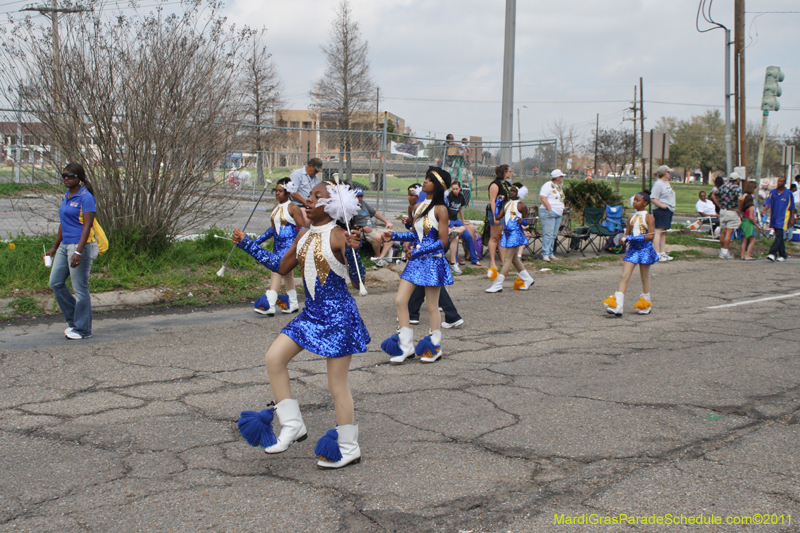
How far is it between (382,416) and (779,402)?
10.2 ft

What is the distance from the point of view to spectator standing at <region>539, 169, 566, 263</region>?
13406mm

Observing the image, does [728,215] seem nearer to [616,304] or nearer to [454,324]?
[616,304]

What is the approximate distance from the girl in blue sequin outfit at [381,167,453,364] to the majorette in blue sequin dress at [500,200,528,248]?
11.9 ft

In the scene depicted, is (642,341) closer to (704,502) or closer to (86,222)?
(704,502)

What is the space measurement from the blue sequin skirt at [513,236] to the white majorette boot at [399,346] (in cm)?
411

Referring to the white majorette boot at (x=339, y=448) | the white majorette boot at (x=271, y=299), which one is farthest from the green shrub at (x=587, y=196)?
the white majorette boot at (x=339, y=448)

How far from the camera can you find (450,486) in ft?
12.1

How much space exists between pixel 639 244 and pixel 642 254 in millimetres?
139

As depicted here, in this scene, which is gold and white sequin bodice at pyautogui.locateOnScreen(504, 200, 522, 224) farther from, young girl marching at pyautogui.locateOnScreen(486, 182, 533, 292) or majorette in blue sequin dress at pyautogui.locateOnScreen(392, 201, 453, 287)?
majorette in blue sequin dress at pyautogui.locateOnScreen(392, 201, 453, 287)

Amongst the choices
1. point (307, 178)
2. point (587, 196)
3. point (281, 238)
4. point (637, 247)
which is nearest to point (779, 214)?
point (587, 196)

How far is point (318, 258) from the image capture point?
13.1ft

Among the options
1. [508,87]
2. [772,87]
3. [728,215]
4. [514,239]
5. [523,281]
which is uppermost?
[772,87]

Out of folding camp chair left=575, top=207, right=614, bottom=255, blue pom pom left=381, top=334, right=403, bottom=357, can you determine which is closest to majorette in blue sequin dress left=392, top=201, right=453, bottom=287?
blue pom pom left=381, top=334, right=403, bottom=357

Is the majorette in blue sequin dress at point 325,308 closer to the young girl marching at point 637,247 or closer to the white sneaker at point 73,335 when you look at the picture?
the white sneaker at point 73,335
